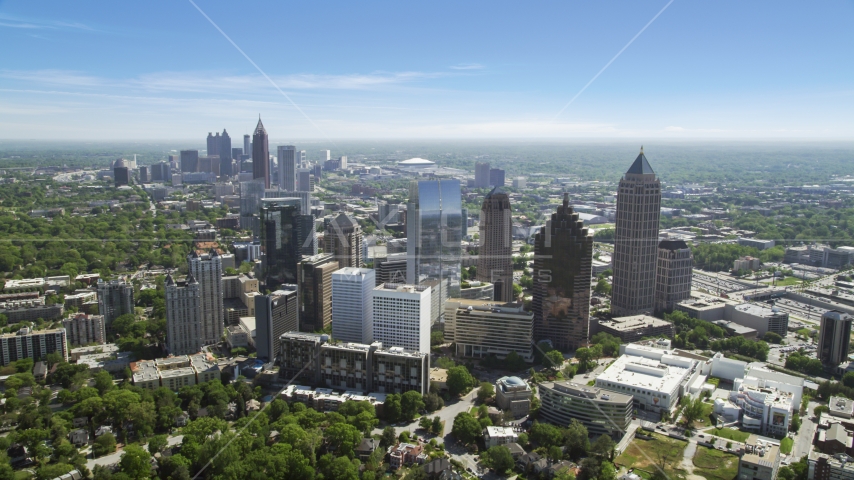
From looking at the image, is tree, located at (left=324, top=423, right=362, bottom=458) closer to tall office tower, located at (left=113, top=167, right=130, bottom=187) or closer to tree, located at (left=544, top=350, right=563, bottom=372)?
tree, located at (left=544, top=350, right=563, bottom=372)

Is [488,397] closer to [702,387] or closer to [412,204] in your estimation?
[702,387]

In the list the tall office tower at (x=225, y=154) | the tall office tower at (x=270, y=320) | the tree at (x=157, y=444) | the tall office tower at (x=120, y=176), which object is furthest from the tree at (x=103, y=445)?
the tall office tower at (x=225, y=154)

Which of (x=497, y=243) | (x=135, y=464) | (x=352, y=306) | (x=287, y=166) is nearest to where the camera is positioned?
(x=135, y=464)

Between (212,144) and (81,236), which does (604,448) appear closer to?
(81,236)

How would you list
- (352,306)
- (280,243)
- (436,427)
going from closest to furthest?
1. (436,427)
2. (352,306)
3. (280,243)

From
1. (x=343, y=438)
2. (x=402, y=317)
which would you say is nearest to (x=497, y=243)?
(x=402, y=317)

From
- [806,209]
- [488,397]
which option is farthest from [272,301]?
[806,209]
